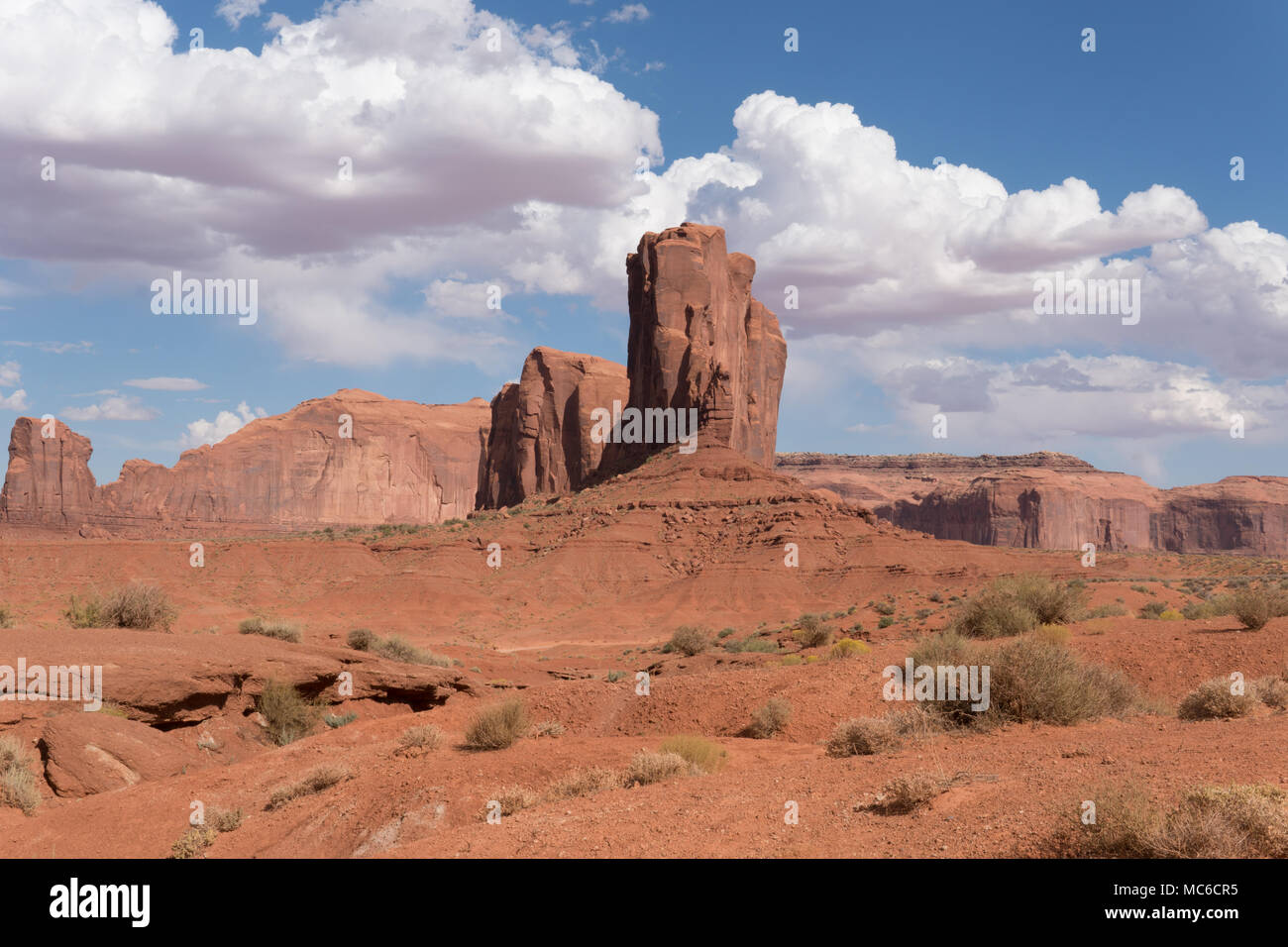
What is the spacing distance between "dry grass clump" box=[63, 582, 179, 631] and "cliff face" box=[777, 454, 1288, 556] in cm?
12031

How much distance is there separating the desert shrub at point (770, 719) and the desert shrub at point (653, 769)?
3.96 meters

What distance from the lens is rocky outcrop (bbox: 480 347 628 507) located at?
101 meters

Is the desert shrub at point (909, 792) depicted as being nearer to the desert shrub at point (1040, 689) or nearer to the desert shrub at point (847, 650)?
the desert shrub at point (1040, 689)

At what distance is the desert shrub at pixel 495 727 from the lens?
469 inches

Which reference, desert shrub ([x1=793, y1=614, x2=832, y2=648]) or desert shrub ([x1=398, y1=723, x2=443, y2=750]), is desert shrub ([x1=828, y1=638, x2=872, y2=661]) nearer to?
desert shrub ([x1=793, y1=614, x2=832, y2=648])

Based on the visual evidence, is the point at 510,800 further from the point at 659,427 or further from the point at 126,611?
the point at 659,427

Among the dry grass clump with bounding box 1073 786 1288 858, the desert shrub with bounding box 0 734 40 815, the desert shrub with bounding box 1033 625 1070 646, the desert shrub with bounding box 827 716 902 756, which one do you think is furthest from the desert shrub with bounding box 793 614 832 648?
the dry grass clump with bounding box 1073 786 1288 858

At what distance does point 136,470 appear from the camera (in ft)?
414
